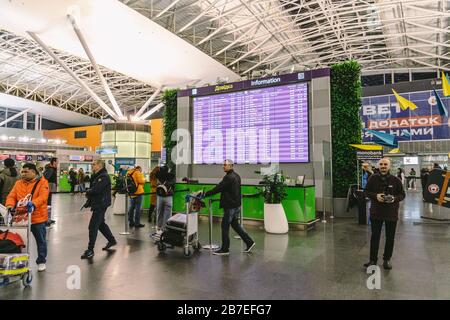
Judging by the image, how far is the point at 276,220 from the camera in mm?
6734

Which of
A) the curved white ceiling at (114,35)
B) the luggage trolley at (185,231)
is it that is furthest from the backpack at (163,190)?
the curved white ceiling at (114,35)

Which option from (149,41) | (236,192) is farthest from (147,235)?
(149,41)

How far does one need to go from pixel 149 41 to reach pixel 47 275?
1473cm

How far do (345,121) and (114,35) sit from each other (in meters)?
12.4

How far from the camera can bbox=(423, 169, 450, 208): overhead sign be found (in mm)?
7359

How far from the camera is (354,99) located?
336 inches

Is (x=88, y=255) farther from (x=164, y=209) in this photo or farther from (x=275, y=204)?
(x=275, y=204)

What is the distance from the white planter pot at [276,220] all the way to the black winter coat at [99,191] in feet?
11.6

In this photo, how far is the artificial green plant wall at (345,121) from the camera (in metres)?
8.52

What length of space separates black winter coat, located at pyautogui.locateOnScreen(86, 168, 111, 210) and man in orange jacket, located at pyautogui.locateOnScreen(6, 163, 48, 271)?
0.82 m

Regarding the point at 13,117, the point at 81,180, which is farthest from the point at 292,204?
the point at 13,117

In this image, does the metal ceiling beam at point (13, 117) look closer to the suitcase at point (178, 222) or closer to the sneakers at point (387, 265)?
the suitcase at point (178, 222)
